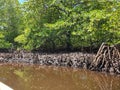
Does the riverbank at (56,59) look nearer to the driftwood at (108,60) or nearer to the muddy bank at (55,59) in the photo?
the muddy bank at (55,59)

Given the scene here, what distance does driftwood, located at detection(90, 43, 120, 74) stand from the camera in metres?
15.3

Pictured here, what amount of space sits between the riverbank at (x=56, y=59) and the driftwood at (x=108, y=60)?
13 centimetres

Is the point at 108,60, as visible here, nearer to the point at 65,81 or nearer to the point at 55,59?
Answer: the point at 65,81

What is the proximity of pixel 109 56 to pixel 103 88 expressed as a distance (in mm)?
4491

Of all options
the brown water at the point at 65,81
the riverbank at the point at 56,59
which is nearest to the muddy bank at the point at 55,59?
the riverbank at the point at 56,59

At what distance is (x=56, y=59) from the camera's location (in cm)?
2000

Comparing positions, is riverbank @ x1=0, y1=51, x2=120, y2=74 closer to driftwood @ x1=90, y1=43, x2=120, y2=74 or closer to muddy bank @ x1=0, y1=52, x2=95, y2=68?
muddy bank @ x1=0, y1=52, x2=95, y2=68

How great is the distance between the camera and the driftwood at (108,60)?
15.3m

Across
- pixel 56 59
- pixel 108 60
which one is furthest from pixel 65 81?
pixel 56 59

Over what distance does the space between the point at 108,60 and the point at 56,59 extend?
16.5 feet

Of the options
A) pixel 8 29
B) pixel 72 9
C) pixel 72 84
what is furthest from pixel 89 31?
pixel 8 29

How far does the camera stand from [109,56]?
52.2ft

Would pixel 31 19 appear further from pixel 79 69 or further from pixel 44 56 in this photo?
pixel 79 69

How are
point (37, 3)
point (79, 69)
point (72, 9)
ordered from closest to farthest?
point (79, 69)
point (72, 9)
point (37, 3)
